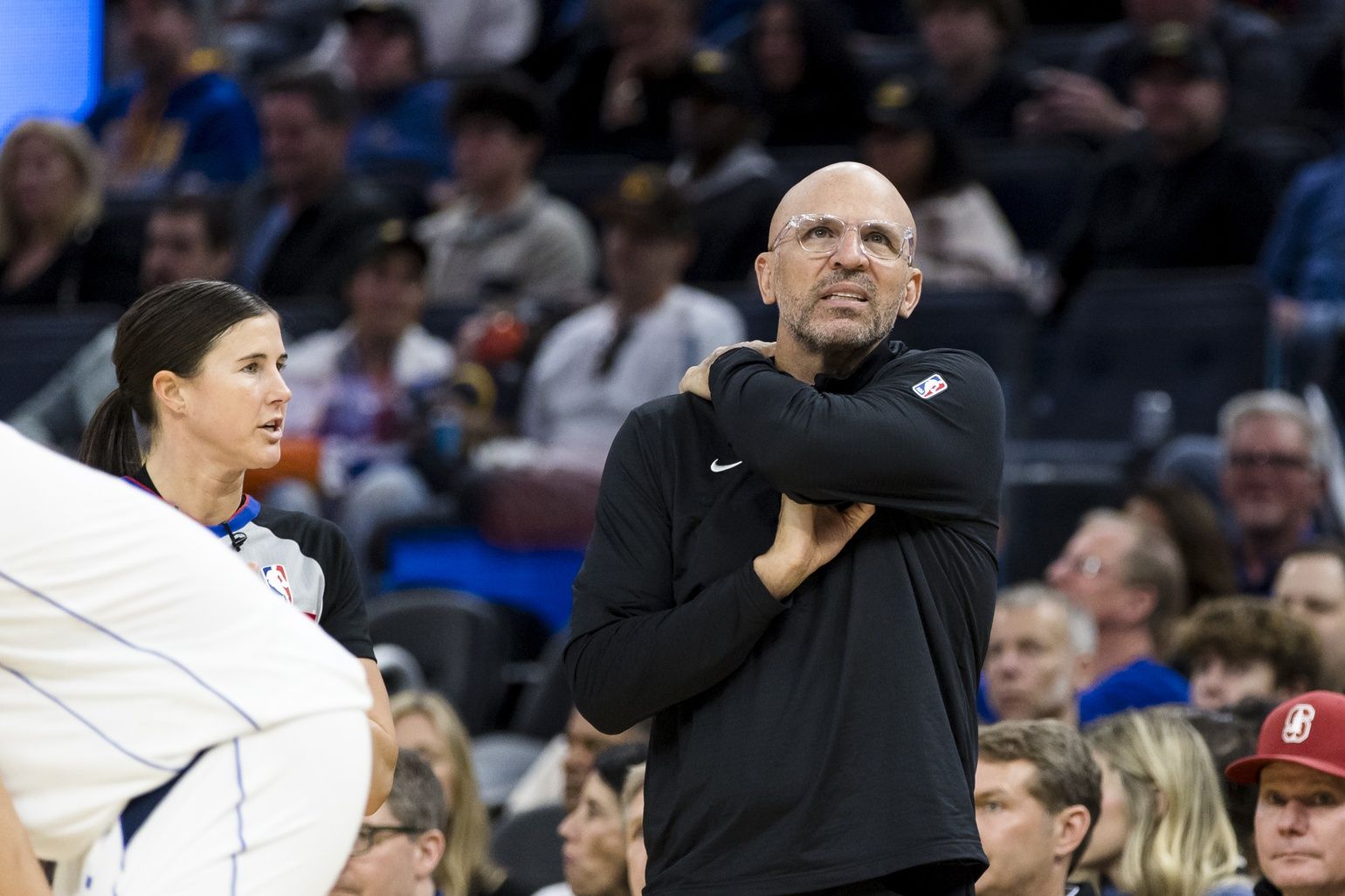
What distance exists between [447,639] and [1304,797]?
11.2 ft

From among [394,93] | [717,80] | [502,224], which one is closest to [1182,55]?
[717,80]

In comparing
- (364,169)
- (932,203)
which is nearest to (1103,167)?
(932,203)

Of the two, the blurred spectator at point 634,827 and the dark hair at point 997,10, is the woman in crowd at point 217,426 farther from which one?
the dark hair at point 997,10

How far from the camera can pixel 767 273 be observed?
313 cm

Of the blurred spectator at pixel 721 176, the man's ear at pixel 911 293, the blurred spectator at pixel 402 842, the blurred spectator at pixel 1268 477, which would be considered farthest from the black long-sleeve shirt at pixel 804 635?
the blurred spectator at pixel 721 176

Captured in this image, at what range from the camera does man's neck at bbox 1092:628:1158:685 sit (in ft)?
19.6

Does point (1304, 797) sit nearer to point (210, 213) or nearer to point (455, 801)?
point (455, 801)

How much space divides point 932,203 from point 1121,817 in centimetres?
393

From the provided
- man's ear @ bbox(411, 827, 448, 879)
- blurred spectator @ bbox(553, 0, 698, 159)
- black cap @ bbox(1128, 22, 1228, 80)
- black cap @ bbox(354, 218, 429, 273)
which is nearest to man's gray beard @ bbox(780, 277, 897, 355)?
man's ear @ bbox(411, 827, 448, 879)

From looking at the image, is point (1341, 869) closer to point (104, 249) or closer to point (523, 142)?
point (523, 142)

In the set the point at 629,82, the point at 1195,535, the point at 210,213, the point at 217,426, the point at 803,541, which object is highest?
the point at 629,82

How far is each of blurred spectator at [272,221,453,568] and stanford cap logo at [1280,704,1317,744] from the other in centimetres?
405

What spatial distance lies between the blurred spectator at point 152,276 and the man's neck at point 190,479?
4708 mm

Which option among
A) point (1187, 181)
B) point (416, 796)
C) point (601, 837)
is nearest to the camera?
point (416, 796)
